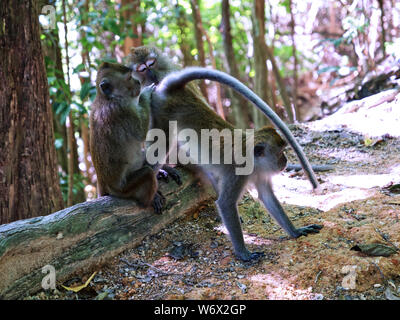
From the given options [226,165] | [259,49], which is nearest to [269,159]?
[226,165]

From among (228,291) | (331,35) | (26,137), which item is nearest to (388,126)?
(228,291)

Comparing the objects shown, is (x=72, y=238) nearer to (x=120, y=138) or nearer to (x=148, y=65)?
(x=120, y=138)

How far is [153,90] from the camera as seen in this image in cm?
434

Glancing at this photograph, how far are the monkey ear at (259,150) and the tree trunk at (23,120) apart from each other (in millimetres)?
2412

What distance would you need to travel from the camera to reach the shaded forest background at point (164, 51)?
464cm

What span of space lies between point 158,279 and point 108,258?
1.54ft

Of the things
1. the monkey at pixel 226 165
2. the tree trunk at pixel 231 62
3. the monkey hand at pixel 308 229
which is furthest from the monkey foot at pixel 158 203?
the tree trunk at pixel 231 62

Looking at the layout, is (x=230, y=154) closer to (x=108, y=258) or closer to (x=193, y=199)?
Result: (x=193, y=199)

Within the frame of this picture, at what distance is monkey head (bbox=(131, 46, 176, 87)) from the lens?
4.77m

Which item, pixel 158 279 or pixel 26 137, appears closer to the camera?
pixel 158 279

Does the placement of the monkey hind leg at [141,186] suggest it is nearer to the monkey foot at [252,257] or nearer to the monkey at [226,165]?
the monkey at [226,165]

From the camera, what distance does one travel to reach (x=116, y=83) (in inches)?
156
